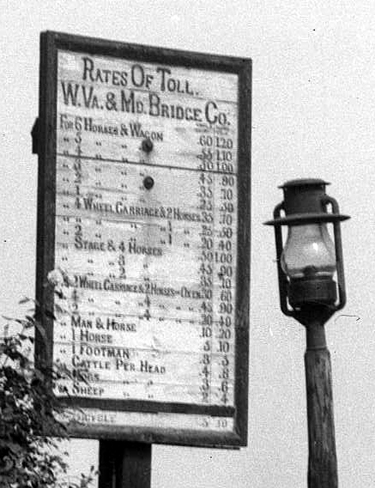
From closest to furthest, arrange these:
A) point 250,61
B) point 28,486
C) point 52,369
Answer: point 28,486, point 52,369, point 250,61

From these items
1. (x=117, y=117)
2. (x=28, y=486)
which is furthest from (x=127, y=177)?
(x=28, y=486)

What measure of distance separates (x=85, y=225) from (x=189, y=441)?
145 cm

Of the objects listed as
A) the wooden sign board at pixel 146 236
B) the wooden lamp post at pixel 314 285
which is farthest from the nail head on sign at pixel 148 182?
the wooden lamp post at pixel 314 285

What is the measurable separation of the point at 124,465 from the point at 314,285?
1.55m

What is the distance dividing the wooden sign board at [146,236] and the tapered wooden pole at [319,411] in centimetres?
41

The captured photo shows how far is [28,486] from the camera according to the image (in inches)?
444

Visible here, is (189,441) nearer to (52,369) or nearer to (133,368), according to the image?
(133,368)

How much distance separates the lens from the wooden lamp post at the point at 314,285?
45.6 ft

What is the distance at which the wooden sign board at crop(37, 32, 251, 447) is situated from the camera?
540 inches

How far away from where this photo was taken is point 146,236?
1398cm

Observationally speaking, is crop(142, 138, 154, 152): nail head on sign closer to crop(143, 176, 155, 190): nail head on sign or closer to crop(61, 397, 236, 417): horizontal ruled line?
crop(143, 176, 155, 190): nail head on sign

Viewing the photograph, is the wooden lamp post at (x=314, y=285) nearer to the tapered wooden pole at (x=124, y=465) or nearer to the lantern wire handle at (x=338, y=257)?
the lantern wire handle at (x=338, y=257)

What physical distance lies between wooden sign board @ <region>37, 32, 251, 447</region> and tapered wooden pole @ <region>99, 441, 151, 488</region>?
0.09 metres

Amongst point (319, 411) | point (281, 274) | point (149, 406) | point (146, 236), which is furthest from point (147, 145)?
point (319, 411)
